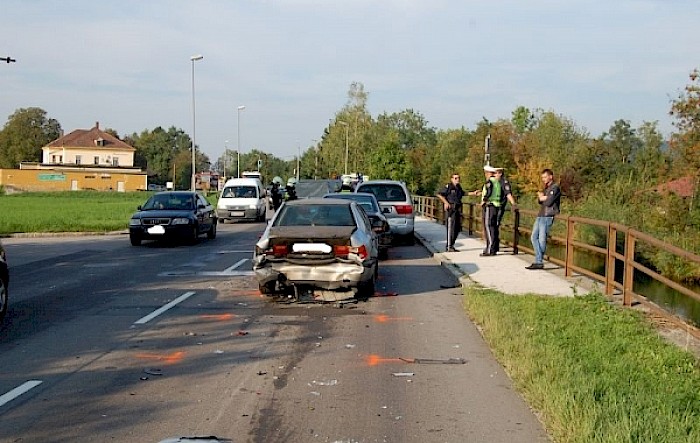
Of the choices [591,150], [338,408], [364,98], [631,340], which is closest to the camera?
[338,408]

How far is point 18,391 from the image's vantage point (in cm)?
663

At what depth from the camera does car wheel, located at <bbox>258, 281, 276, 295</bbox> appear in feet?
37.3

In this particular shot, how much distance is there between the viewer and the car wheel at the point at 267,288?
37.3 feet

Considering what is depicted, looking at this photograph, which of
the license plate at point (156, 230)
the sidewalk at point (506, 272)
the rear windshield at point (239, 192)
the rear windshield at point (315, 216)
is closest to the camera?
the rear windshield at point (315, 216)

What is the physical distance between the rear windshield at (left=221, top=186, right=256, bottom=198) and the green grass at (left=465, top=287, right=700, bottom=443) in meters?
27.2

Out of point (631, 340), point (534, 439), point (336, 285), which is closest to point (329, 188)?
point (336, 285)

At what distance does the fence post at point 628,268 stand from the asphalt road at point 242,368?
88.7 inches

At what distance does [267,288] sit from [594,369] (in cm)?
560

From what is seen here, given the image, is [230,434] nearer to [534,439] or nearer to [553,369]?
[534,439]

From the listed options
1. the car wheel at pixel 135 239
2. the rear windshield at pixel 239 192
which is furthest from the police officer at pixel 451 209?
the rear windshield at pixel 239 192

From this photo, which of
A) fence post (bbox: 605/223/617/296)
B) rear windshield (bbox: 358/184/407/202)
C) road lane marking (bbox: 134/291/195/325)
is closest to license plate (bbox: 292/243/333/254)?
road lane marking (bbox: 134/291/195/325)

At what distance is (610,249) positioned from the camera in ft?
37.6

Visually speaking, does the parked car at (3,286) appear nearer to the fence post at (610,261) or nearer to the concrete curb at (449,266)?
the concrete curb at (449,266)

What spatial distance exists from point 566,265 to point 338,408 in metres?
8.54
